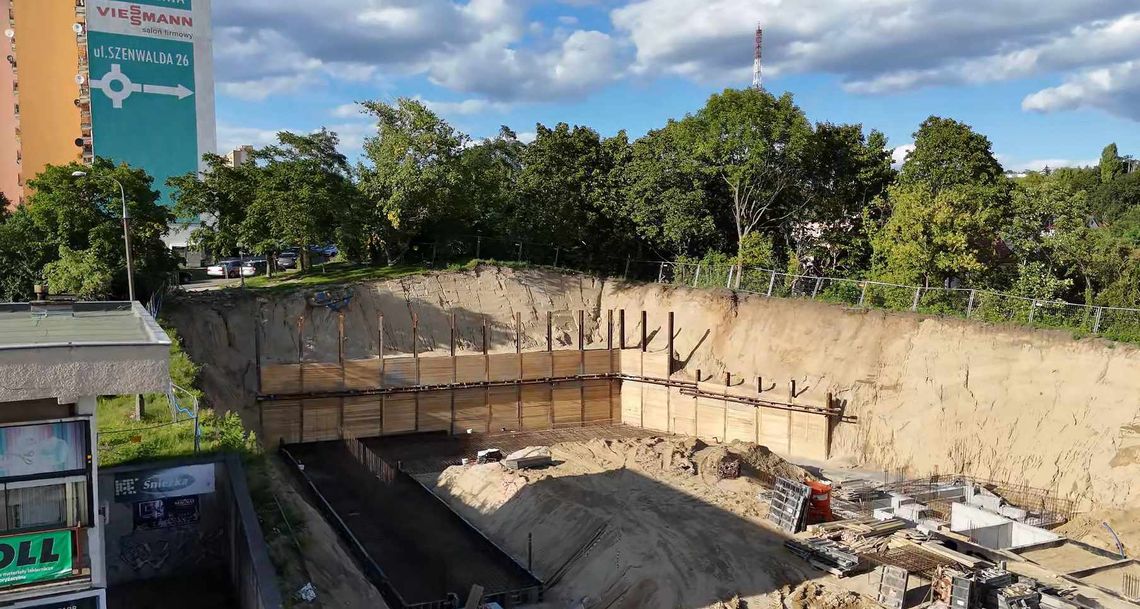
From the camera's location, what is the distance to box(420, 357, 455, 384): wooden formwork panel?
31984mm

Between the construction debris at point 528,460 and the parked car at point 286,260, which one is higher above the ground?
the parked car at point 286,260

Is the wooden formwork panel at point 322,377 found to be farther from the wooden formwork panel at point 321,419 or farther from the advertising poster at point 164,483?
the advertising poster at point 164,483

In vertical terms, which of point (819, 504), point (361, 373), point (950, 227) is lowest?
point (819, 504)

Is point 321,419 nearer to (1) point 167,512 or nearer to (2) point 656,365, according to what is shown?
(2) point 656,365

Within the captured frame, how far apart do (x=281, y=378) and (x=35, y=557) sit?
1946 cm

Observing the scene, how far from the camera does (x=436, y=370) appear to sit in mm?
32188

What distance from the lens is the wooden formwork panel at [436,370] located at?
31984 millimetres

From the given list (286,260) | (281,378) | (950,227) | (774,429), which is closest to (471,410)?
(281,378)

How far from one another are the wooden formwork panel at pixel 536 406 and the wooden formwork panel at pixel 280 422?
29.4 feet

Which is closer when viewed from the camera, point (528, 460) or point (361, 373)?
point (528, 460)

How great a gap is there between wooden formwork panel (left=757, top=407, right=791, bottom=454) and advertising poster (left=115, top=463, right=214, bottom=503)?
20445mm

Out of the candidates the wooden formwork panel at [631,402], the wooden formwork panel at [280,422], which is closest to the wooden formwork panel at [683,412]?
the wooden formwork panel at [631,402]

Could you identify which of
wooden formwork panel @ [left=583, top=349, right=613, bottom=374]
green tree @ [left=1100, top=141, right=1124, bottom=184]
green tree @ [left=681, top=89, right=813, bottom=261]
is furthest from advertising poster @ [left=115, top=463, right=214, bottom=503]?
green tree @ [left=1100, top=141, right=1124, bottom=184]

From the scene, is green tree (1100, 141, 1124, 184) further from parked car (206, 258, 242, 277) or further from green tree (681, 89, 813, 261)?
parked car (206, 258, 242, 277)
